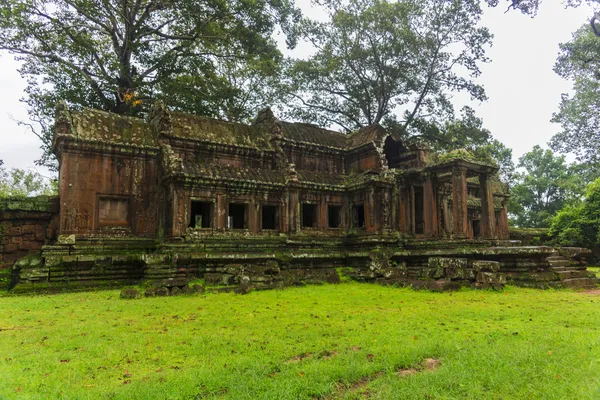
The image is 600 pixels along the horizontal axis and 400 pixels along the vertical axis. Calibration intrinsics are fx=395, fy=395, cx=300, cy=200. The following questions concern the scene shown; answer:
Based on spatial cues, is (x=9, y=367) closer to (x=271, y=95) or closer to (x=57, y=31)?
(x=57, y=31)

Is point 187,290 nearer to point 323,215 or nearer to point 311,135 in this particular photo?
point 323,215

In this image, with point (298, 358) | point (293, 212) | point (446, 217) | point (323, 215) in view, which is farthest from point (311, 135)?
point (298, 358)

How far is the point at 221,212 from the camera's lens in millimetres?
16094

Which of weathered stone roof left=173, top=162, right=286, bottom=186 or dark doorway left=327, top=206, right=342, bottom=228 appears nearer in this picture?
weathered stone roof left=173, top=162, right=286, bottom=186

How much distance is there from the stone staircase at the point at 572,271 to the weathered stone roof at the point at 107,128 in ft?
50.7

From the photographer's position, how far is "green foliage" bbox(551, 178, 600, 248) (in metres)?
21.9

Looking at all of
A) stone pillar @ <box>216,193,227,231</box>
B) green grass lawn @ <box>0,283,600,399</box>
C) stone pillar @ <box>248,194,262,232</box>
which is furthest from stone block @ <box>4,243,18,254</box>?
stone pillar @ <box>248,194,262,232</box>

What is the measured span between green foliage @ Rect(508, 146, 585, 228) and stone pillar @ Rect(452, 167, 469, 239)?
92.7 feet

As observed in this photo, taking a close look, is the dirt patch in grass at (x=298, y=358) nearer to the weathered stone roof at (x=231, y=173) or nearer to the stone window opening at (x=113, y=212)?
the weathered stone roof at (x=231, y=173)

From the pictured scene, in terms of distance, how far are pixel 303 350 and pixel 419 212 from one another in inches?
660

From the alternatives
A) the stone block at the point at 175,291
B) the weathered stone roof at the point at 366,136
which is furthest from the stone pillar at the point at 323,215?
the stone block at the point at 175,291

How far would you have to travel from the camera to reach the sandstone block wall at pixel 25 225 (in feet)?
44.8

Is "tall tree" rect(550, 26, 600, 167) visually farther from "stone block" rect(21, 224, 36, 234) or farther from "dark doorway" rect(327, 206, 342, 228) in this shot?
"stone block" rect(21, 224, 36, 234)

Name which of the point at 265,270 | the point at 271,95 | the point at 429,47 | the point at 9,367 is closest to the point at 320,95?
the point at 271,95
